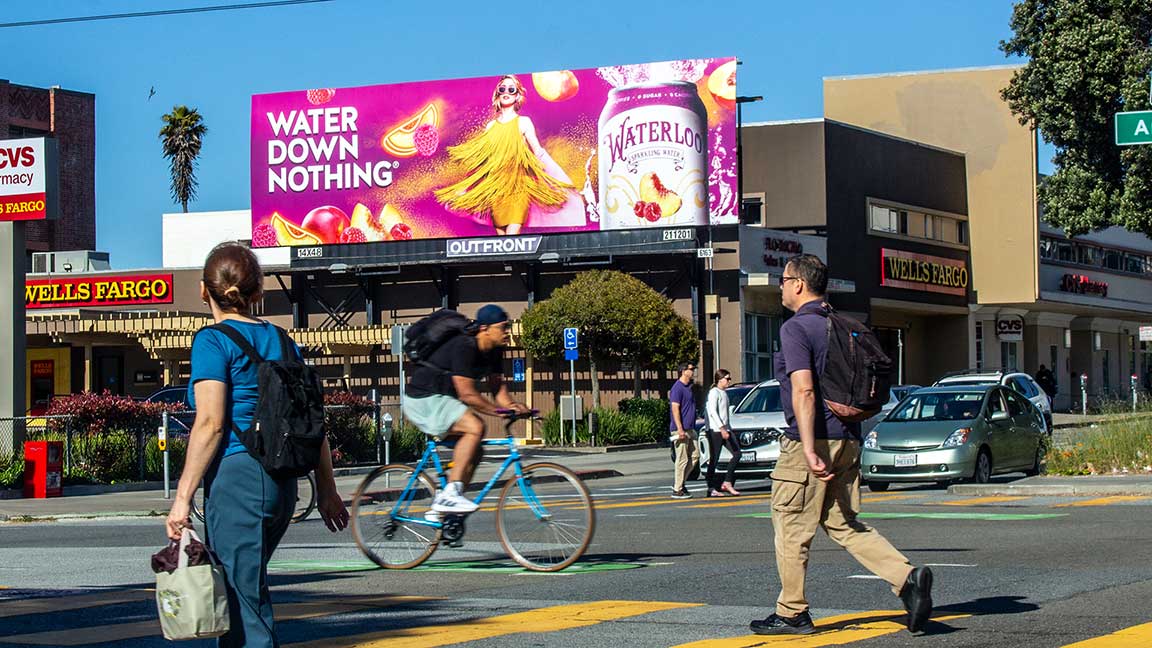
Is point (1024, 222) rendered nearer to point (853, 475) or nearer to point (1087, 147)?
point (1087, 147)

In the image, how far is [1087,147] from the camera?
36.8m

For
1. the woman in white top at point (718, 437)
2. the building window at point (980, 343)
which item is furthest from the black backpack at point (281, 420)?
the building window at point (980, 343)

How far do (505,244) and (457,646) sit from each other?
3955 cm

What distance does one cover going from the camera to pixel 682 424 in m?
20.8

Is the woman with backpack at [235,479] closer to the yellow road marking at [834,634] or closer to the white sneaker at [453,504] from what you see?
the yellow road marking at [834,634]

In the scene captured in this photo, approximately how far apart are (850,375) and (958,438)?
45.2ft

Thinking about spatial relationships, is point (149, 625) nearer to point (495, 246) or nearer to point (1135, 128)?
point (1135, 128)

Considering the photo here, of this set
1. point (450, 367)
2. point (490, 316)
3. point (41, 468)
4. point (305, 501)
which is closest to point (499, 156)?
point (41, 468)

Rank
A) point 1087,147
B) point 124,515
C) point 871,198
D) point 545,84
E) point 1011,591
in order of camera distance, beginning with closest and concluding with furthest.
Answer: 1. point 1011,591
2. point 124,515
3. point 1087,147
4. point 545,84
5. point 871,198

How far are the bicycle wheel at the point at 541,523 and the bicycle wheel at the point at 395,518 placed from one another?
553mm

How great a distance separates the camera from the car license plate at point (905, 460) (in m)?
21.0

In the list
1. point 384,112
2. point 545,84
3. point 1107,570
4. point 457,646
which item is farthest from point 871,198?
point 457,646

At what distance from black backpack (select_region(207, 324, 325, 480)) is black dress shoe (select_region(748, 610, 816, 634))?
9.94 feet

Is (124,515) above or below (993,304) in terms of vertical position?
below
